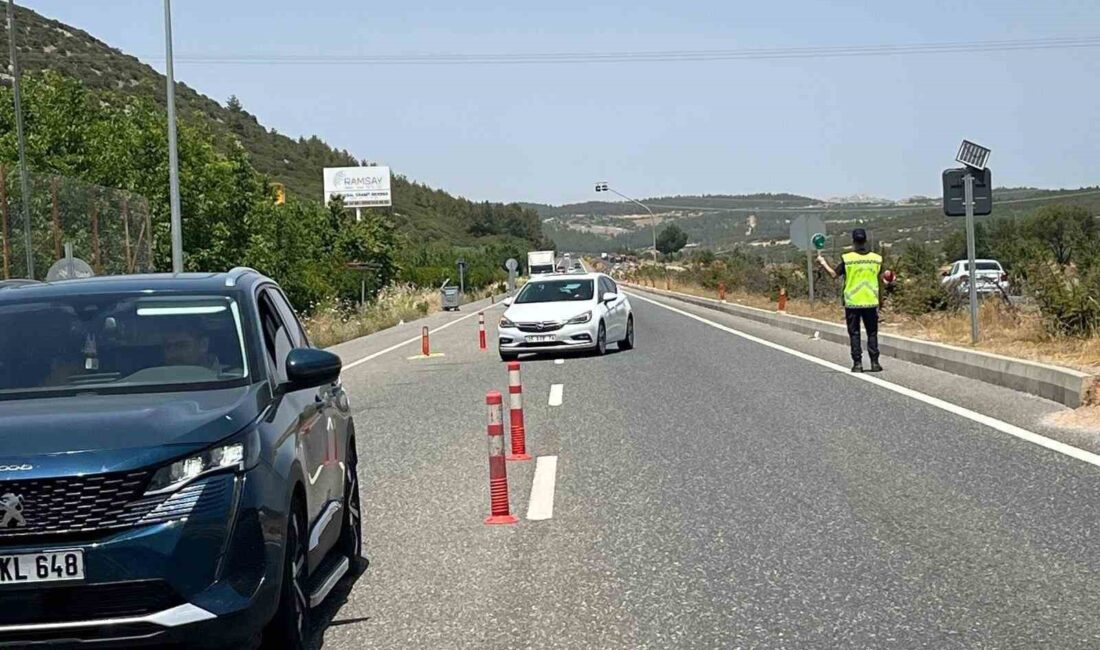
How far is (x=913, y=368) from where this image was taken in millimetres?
19875

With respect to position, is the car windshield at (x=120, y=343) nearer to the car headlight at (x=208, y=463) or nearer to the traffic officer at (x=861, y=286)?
the car headlight at (x=208, y=463)

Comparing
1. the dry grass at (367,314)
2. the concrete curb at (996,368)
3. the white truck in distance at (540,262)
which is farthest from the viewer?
the white truck in distance at (540,262)

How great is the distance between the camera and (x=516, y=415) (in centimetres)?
1112

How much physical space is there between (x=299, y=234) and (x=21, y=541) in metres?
45.9

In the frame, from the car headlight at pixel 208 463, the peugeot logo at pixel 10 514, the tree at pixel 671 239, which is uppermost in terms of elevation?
the tree at pixel 671 239

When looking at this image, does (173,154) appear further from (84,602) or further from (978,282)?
(84,602)

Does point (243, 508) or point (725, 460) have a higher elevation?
point (243, 508)

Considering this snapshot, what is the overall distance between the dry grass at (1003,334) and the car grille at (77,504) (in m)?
12.4

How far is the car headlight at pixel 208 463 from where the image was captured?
187 inches

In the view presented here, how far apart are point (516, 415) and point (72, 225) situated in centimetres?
1608

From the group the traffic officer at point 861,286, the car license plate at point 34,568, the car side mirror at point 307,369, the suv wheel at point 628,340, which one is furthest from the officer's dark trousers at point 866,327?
the car license plate at point 34,568

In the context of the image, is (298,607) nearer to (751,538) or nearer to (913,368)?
(751,538)

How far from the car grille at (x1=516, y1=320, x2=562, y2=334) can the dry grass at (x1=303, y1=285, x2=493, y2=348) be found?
6.73 meters

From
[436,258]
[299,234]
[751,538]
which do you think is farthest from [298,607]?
[436,258]
